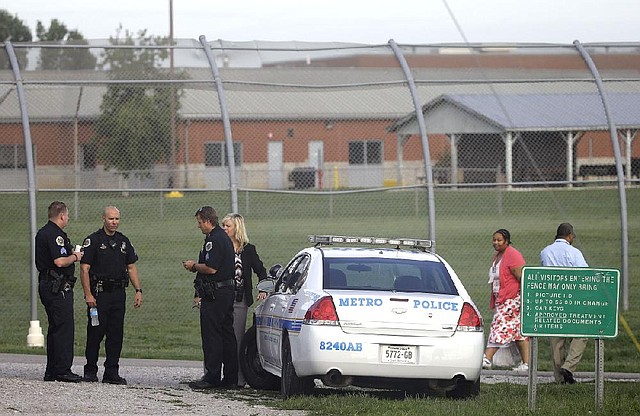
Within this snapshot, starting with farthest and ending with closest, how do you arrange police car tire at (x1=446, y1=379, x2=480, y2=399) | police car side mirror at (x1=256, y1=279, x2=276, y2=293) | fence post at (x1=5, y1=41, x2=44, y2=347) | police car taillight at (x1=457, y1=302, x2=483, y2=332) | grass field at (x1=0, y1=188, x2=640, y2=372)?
grass field at (x1=0, y1=188, x2=640, y2=372) → fence post at (x1=5, y1=41, x2=44, y2=347) → police car side mirror at (x1=256, y1=279, x2=276, y2=293) → police car tire at (x1=446, y1=379, x2=480, y2=399) → police car taillight at (x1=457, y1=302, x2=483, y2=332)

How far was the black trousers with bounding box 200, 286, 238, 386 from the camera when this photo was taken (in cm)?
1257

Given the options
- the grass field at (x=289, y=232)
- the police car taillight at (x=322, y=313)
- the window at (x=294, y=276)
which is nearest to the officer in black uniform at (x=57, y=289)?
the window at (x=294, y=276)

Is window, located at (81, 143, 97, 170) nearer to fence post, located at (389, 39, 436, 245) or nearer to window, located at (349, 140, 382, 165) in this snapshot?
window, located at (349, 140, 382, 165)

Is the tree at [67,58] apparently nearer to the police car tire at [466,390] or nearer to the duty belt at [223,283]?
the duty belt at [223,283]

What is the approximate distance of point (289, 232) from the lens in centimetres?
2533

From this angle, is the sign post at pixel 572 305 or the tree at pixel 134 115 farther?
the tree at pixel 134 115

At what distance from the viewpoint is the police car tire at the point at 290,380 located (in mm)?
11195

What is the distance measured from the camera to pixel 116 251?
42.4 ft

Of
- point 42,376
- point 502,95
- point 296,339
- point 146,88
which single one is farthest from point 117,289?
point 502,95

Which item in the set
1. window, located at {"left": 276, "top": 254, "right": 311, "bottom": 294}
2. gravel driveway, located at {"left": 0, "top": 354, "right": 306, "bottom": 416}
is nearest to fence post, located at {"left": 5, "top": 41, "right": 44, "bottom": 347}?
gravel driveway, located at {"left": 0, "top": 354, "right": 306, "bottom": 416}

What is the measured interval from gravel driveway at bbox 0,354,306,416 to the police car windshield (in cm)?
129

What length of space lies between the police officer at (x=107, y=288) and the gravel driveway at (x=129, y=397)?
13.4 inches

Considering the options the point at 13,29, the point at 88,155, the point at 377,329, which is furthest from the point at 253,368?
the point at 13,29

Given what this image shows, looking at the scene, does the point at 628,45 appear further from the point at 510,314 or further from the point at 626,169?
the point at 510,314
